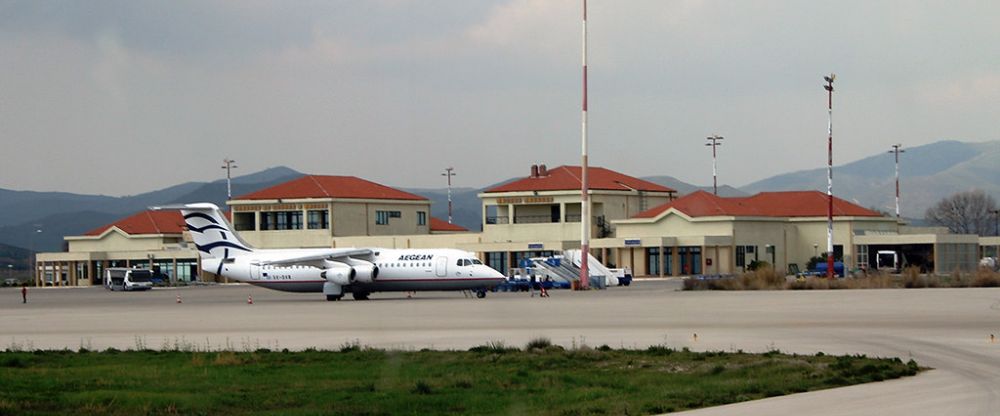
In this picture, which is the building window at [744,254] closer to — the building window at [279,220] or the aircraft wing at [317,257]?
the building window at [279,220]

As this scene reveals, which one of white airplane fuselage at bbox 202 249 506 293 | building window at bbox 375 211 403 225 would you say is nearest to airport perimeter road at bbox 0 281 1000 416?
white airplane fuselage at bbox 202 249 506 293

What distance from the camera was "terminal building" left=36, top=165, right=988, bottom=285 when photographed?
104 meters

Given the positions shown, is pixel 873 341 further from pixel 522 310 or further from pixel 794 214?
pixel 794 214

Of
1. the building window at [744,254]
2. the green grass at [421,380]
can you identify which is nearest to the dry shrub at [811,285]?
the building window at [744,254]

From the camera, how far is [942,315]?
43.1 m

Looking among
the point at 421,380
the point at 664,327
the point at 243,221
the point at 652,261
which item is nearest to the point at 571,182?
the point at 652,261

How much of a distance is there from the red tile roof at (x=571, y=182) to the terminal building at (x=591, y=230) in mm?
157

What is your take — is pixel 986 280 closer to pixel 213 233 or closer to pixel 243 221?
pixel 213 233

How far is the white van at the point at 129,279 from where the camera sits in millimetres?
100250

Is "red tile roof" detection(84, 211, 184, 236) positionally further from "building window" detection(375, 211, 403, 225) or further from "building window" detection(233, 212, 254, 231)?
"building window" detection(375, 211, 403, 225)

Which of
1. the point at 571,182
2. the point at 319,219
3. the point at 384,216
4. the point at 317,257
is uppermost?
the point at 571,182

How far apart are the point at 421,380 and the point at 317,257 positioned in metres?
45.4

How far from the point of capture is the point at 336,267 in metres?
69.8

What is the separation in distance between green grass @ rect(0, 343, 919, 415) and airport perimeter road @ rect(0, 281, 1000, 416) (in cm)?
169
